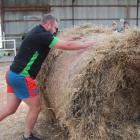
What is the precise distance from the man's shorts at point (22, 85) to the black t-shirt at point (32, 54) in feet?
0.21

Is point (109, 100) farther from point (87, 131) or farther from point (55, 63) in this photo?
point (55, 63)

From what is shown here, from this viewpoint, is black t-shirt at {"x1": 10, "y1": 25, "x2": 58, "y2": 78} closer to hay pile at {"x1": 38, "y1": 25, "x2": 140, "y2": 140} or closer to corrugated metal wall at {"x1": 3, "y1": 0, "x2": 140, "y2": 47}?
hay pile at {"x1": 38, "y1": 25, "x2": 140, "y2": 140}

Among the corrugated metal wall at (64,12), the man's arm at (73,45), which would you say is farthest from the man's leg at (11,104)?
the corrugated metal wall at (64,12)

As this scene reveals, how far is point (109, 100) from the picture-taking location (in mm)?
5012

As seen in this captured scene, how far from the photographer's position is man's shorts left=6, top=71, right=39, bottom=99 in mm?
5105

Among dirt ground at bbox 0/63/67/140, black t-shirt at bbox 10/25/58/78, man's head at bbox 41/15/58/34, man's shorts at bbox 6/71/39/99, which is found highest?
man's head at bbox 41/15/58/34

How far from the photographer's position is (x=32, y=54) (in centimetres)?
509

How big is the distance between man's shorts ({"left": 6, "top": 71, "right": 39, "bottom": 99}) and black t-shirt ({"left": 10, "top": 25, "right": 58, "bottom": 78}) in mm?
63

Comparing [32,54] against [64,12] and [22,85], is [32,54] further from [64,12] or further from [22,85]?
[64,12]

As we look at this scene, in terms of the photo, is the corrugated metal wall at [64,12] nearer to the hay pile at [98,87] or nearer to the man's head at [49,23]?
the man's head at [49,23]

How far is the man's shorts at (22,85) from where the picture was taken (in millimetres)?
5105

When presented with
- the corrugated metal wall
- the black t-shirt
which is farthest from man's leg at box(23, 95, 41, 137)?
the corrugated metal wall

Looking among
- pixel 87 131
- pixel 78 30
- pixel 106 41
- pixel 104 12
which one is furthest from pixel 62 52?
pixel 104 12

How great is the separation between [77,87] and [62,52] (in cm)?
132
